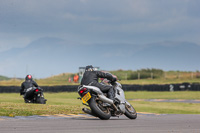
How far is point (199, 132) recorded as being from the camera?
24.2 ft

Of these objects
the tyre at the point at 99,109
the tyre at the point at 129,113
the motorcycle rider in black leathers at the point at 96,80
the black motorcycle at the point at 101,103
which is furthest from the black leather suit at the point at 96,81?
the tyre at the point at 129,113

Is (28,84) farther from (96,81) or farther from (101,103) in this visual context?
(101,103)

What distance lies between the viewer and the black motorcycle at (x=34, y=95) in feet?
55.1

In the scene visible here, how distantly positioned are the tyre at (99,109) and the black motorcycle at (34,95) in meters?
7.14

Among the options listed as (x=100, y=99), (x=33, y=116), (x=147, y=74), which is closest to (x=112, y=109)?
(x=100, y=99)

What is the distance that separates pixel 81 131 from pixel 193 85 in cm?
3585

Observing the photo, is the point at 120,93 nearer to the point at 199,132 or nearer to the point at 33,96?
the point at 199,132

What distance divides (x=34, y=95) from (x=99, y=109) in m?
7.79

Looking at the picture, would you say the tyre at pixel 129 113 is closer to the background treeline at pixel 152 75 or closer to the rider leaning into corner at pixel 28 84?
the rider leaning into corner at pixel 28 84

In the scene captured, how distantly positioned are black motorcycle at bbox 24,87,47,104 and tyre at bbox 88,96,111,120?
23.4 feet

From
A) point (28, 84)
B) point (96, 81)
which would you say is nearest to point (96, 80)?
point (96, 81)

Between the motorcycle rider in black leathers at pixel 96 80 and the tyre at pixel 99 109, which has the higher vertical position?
the motorcycle rider in black leathers at pixel 96 80

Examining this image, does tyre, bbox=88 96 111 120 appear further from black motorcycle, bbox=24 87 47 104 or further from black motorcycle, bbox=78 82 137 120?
black motorcycle, bbox=24 87 47 104

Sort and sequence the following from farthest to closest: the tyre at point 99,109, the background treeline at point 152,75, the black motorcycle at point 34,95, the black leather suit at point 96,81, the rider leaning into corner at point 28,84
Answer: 1. the background treeline at point 152,75
2. the rider leaning into corner at point 28,84
3. the black motorcycle at point 34,95
4. the black leather suit at point 96,81
5. the tyre at point 99,109
